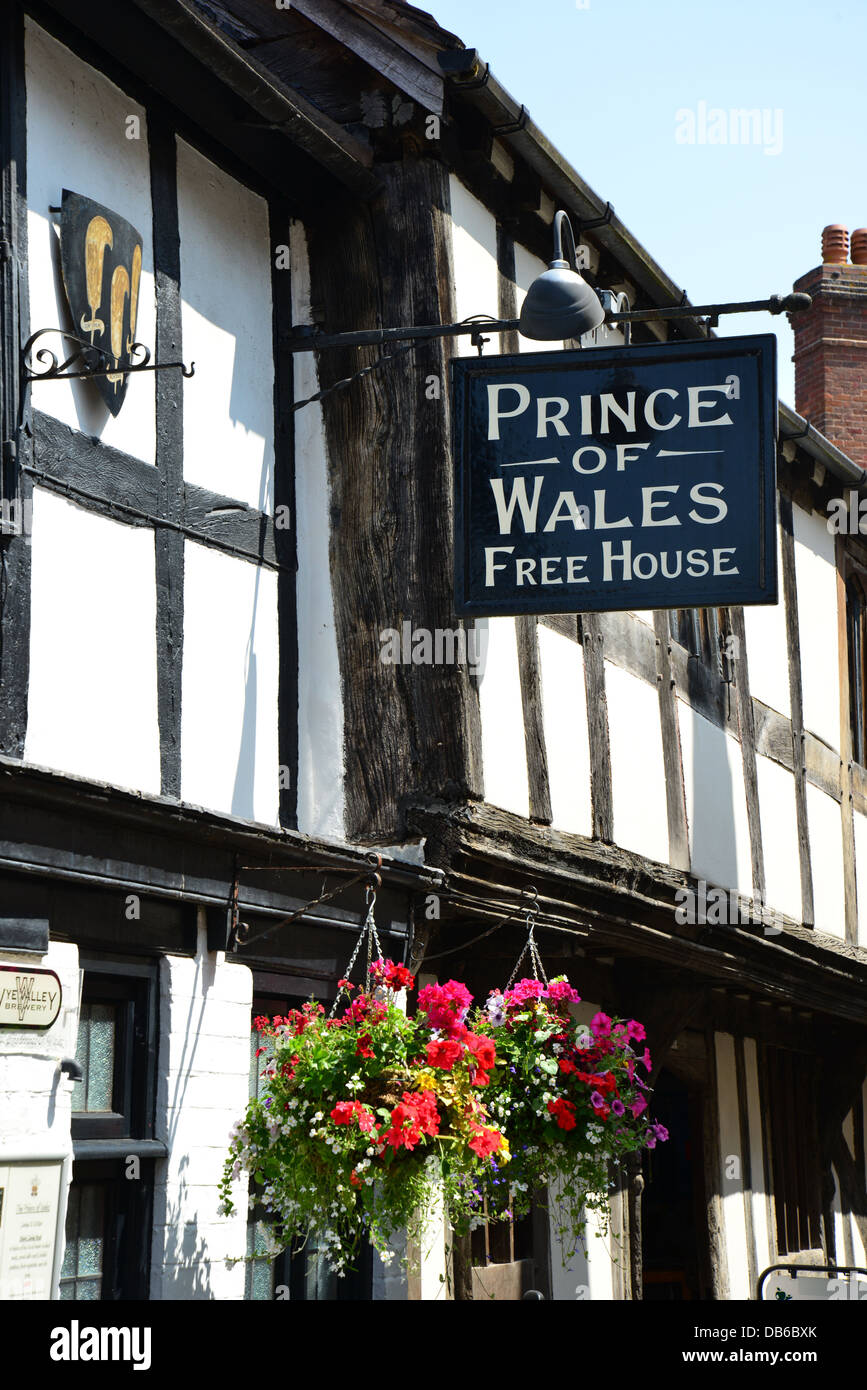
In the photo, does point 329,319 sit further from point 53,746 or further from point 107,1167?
point 107,1167

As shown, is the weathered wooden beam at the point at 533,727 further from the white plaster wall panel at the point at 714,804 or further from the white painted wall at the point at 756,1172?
the white painted wall at the point at 756,1172

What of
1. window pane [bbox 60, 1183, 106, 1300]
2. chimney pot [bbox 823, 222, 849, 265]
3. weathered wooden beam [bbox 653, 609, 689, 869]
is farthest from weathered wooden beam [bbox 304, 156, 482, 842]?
chimney pot [bbox 823, 222, 849, 265]

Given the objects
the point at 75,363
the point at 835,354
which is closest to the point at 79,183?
the point at 75,363

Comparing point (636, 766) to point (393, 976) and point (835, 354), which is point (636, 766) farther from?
point (835, 354)

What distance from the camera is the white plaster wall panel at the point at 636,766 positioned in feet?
31.1

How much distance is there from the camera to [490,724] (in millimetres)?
8125

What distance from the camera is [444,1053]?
6.09m

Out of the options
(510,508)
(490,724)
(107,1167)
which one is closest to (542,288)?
(510,508)

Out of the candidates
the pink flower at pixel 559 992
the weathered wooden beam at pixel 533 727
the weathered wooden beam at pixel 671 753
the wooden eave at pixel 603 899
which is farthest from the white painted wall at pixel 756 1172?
the pink flower at pixel 559 992

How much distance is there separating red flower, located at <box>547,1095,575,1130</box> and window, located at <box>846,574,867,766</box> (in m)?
8.15

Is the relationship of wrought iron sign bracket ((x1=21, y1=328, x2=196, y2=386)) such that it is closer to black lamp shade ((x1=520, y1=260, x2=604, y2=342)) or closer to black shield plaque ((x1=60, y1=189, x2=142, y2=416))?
black shield plaque ((x1=60, y1=189, x2=142, y2=416))

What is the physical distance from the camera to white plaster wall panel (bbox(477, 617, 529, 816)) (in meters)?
8.09

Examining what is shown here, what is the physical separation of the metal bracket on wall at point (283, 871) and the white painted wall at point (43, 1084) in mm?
864

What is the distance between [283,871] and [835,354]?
42.5 feet
